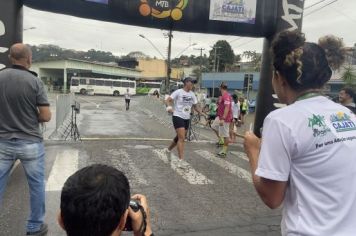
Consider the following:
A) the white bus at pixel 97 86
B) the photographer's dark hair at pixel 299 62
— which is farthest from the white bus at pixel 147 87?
the photographer's dark hair at pixel 299 62

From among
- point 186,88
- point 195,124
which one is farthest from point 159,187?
point 195,124

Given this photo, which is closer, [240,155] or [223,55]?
[240,155]

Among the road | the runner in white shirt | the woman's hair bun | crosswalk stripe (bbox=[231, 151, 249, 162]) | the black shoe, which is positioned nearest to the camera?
the woman's hair bun

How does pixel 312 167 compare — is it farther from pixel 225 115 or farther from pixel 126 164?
pixel 225 115

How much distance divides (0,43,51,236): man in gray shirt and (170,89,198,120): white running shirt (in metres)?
5.08

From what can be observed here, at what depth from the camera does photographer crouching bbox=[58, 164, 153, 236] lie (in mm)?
1458

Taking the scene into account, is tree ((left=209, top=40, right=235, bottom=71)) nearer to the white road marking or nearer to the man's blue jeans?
the white road marking

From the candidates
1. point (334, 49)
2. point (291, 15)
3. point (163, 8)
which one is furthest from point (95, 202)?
point (291, 15)

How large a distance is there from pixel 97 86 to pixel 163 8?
5179 cm

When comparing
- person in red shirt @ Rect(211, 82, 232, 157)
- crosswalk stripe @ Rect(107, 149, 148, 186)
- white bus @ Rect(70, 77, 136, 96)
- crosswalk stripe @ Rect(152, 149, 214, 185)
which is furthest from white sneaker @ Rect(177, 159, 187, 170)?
white bus @ Rect(70, 77, 136, 96)

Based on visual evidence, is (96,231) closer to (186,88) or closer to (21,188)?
(21,188)

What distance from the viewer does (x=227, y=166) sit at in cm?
900

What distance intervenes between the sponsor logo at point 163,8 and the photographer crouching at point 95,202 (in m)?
8.10

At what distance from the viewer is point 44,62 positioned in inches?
2606
